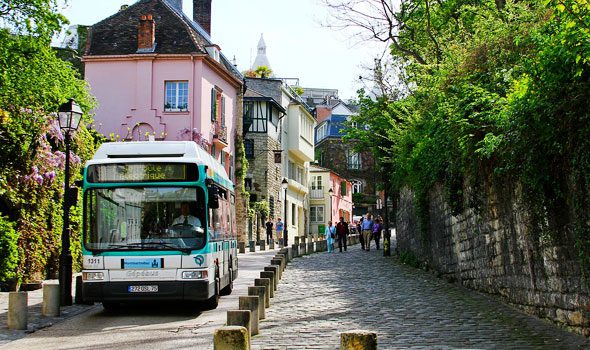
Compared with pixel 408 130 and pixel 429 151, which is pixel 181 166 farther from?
pixel 408 130

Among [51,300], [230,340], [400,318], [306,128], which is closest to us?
[230,340]

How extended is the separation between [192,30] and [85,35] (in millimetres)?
6920

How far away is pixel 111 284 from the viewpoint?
13250 millimetres

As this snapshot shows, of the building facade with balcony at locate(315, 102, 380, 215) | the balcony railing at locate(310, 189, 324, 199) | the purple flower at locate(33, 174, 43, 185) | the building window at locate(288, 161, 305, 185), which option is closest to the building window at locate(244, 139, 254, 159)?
the building window at locate(288, 161, 305, 185)

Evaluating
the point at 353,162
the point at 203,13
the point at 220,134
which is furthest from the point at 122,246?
the point at 353,162

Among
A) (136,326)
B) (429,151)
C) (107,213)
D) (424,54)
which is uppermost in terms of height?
(424,54)

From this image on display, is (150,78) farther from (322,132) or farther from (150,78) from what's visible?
(322,132)

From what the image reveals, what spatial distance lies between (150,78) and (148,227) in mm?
27002

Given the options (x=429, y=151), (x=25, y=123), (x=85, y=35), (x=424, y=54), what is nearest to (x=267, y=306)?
(x=429, y=151)

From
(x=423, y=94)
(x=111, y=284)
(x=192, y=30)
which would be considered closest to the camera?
(x=111, y=284)

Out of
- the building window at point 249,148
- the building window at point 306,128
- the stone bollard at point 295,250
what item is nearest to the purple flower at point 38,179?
the stone bollard at point 295,250

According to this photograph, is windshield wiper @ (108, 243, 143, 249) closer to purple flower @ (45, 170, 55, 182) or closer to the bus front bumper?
the bus front bumper

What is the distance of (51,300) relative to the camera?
43.9 ft

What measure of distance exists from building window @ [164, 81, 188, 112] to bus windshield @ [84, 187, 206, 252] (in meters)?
26.4
